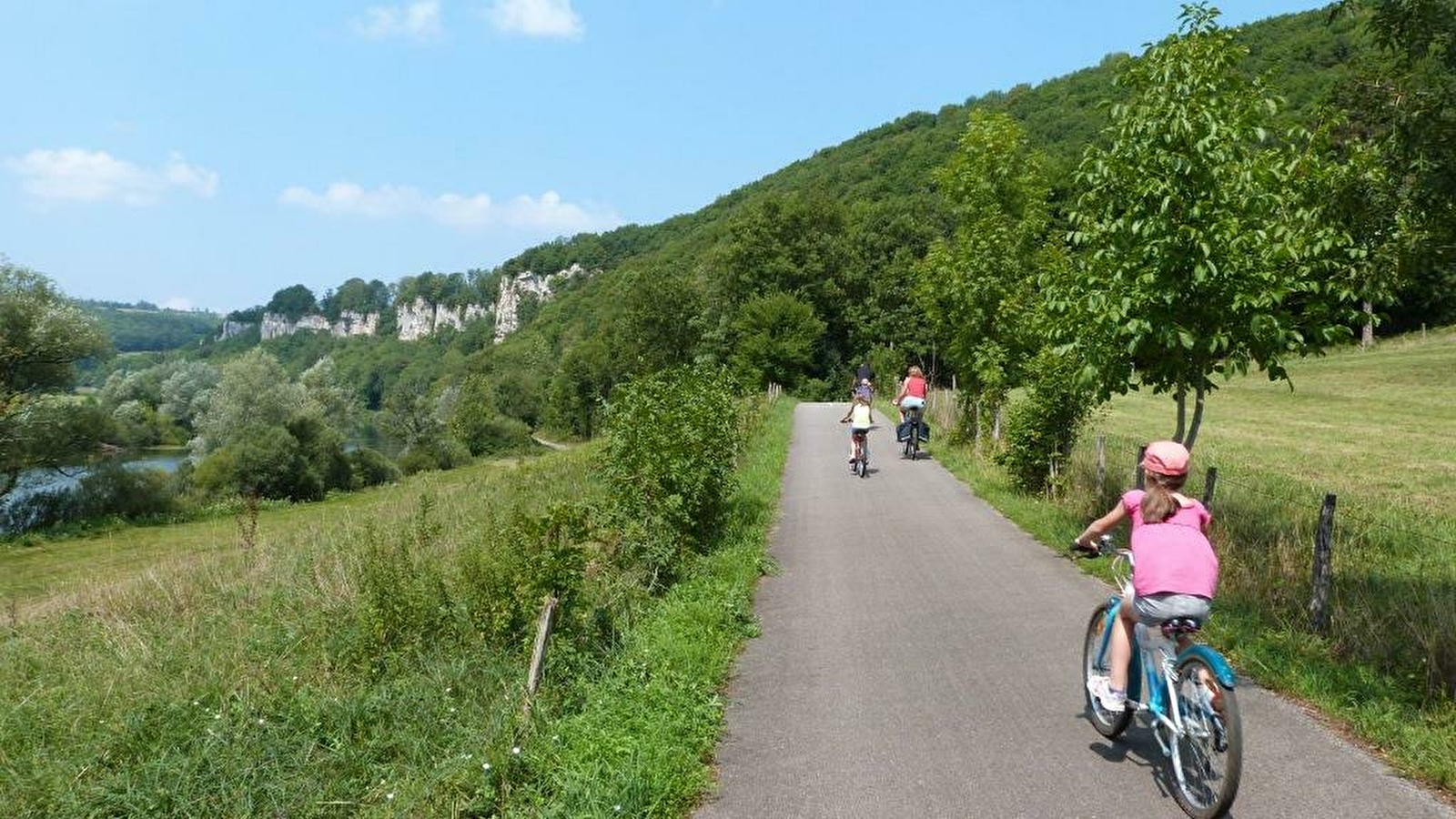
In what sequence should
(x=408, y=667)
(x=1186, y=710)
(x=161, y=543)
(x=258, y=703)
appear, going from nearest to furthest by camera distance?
(x=1186, y=710) → (x=258, y=703) → (x=408, y=667) → (x=161, y=543)

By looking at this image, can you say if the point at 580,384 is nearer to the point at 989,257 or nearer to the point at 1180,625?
the point at 989,257

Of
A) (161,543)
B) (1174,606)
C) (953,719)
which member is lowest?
(161,543)

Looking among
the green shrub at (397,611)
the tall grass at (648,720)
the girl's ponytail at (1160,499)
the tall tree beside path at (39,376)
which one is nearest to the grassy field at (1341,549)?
the girl's ponytail at (1160,499)

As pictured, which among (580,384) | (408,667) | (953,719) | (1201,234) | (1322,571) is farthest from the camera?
(580,384)

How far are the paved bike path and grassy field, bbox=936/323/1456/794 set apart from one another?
410 mm

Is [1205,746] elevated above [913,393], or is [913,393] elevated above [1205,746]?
[913,393]

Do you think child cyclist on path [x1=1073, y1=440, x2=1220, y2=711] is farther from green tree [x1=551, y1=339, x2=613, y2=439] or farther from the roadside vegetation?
green tree [x1=551, y1=339, x2=613, y2=439]

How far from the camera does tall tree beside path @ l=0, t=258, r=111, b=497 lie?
33.6 m

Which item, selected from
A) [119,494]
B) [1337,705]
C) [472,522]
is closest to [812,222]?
[119,494]

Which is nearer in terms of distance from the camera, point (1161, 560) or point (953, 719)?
point (1161, 560)

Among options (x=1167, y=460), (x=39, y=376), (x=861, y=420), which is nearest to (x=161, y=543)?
(x=39, y=376)

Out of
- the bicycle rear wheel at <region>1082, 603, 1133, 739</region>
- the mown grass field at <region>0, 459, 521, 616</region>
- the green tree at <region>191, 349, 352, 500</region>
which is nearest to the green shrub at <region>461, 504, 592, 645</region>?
the bicycle rear wheel at <region>1082, 603, 1133, 739</region>

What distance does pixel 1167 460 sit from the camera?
16.0 feet

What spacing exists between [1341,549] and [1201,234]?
148 inches
